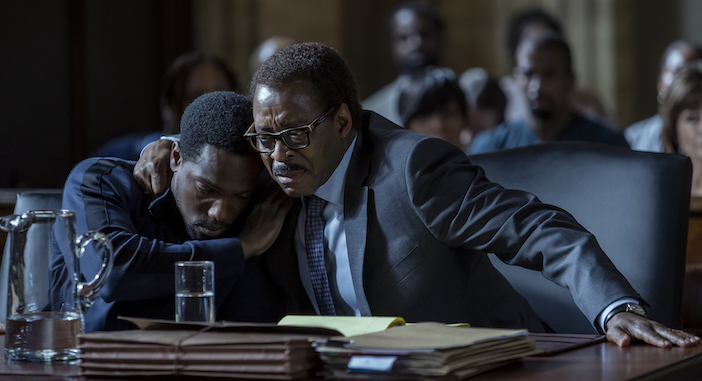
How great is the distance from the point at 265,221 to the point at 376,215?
22 centimetres

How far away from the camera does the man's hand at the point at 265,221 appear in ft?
5.33

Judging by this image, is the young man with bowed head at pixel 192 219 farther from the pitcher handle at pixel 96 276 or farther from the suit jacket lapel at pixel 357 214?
the pitcher handle at pixel 96 276

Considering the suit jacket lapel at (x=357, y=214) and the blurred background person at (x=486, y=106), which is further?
the blurred background person at (x=486, y=106)

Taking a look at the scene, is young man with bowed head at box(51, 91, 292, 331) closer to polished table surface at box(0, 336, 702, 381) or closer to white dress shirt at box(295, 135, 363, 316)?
white dress shirt at box(295, 135, 363, 316)

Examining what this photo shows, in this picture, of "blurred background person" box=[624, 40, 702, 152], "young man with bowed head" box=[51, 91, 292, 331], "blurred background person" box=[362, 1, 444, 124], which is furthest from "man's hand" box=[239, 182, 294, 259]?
"blurred background person" box=[362, 1, 444, 124]

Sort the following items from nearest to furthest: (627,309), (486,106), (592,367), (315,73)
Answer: (592,367) < (627,309) < (315,73) < (486,106)

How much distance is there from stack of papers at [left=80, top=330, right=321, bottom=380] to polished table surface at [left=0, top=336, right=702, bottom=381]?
0.04 m

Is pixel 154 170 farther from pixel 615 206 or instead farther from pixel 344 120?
pixel 615 206

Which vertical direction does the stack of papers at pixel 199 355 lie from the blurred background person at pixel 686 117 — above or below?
below

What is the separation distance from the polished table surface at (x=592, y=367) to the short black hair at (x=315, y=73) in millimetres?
717

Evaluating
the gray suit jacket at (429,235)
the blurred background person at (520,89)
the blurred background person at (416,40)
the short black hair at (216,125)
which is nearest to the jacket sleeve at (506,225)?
the gray suit jacket at (429,235)

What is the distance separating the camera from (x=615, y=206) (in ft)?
6.07

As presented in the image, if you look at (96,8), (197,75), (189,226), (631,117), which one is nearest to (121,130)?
(96,8)

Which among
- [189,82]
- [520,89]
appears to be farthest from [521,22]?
[189,82]
